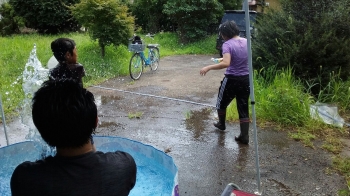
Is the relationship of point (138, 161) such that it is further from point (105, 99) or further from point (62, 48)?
point (105, 99)

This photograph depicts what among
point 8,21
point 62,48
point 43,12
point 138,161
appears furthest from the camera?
point 8,21

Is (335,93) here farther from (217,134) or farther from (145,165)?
(145,165)

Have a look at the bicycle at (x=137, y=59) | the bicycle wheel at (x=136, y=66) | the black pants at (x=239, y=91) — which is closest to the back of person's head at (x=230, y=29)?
the black pants at (x=239, y=91)

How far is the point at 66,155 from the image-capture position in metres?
1.49

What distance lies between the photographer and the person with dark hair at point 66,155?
1.45 m

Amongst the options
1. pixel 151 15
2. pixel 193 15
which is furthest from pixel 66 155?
pixel 151 15

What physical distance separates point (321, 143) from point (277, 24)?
2761 mm

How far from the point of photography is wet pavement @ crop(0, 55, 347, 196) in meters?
3.87

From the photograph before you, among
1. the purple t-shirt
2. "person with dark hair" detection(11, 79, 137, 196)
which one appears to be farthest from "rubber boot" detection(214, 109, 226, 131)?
"person with dark hair" detection(11, 79, 137, 196)

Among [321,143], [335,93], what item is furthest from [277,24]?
[321,143]

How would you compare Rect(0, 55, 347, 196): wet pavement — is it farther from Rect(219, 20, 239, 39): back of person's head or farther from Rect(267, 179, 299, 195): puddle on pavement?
Rect(219, 20, 239, 39): back of person's head

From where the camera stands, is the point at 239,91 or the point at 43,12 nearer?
the point at 239,91

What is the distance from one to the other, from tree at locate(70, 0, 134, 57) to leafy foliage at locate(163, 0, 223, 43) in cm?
586

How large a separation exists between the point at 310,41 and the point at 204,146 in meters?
2.86
